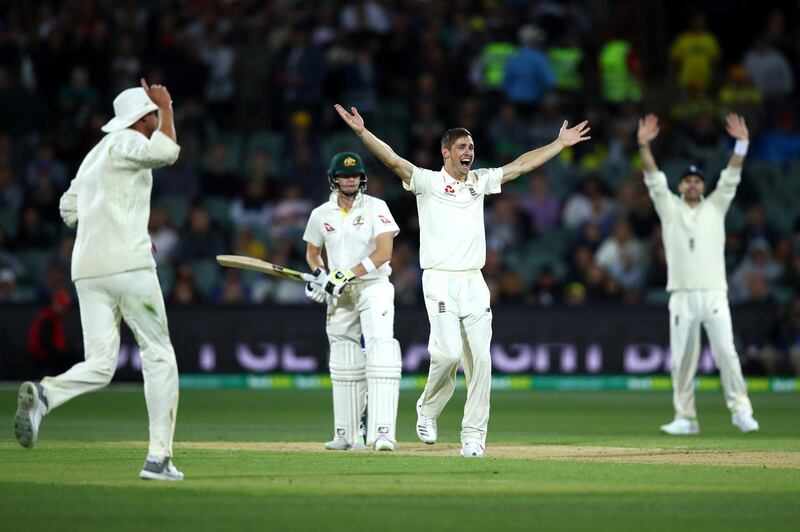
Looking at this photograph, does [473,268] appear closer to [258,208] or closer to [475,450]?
[475,450]

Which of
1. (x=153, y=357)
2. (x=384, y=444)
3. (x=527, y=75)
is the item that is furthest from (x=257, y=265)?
(x=527, y=75)

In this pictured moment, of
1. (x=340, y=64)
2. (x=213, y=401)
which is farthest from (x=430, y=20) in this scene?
(x=213, y=401)

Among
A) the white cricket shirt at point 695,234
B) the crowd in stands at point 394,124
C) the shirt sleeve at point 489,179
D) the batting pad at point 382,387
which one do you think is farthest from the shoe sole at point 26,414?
the crowd in stands at point 394,124

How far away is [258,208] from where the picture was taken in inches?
860

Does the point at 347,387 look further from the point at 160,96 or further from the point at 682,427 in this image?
the point at 682,427

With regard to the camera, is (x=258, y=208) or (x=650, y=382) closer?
(x=650, y=382)

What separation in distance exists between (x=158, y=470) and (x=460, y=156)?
3538 millimetres

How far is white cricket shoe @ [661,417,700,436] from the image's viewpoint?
538 inches

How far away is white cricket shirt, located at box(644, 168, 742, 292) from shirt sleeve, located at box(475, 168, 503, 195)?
10.2ft

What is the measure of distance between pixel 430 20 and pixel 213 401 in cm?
830

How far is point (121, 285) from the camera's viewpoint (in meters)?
8.80

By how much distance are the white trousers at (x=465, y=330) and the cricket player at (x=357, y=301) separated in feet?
1.65

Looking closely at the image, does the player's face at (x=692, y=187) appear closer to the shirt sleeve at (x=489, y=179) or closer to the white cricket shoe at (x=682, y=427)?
the white cricket shoe at (x=682, y=427)

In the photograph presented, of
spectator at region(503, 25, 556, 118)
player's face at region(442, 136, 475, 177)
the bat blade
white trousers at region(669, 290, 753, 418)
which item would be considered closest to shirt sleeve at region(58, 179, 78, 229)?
the bat blade
